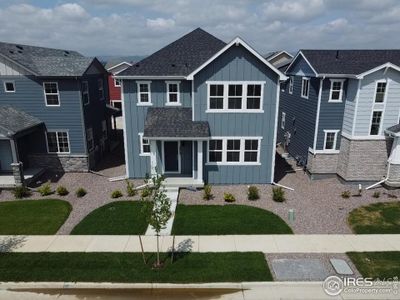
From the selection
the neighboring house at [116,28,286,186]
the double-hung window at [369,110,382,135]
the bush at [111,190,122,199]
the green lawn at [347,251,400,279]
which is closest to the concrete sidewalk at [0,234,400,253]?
the green lawn at [347,251,400,279]

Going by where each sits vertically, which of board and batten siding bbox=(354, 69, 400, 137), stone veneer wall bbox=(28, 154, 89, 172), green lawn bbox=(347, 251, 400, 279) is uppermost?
board and batten siding bbox=(354, 69, 400, 137)

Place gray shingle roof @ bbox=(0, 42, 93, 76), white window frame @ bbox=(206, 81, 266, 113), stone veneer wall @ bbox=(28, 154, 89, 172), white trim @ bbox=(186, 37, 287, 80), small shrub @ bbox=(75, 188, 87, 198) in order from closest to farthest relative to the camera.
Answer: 1. white trim @ bbox=(186, 37, 287, 80)
2. white window frame @ bbox=(206, 81, 266, 113)
3. small shrub @ bbox=(75, 188, 87, 198)
4. gray shingle roof @ bbox=(0, 42, 93, 76)
5. stone veneer wall @ bbox=(28, 154, 89, 172)

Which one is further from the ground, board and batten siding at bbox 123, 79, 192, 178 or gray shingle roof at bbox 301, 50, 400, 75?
gray shingle roof at bbox 301, 50, 400, 75

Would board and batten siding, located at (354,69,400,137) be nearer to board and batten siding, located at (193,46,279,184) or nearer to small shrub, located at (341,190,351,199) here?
small shrub, located at (341,190,351,199)

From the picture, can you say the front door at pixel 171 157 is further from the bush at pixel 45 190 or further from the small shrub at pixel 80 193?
the bush at pixel 45 190

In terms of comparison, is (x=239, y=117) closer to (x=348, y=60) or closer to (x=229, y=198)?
(x=229, y=198)

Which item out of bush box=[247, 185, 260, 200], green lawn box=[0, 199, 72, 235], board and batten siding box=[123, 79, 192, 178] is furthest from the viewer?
board and batten siding box=[123, 79, 192, 178]

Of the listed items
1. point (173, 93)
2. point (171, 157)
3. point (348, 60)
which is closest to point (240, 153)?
point (171, 157)
